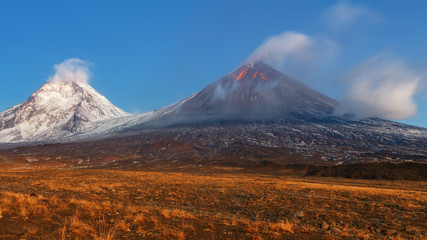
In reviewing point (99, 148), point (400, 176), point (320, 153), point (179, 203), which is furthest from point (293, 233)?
point (99, 148)

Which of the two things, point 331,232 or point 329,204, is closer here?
point 331,232

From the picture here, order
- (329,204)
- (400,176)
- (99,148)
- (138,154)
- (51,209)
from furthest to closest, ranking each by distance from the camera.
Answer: (99,148)
(138,154)
(400,176)
(329,204)
(51,209)

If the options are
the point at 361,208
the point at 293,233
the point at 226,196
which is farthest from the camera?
the point at 226,196

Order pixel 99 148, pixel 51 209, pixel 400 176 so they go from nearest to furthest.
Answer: pixel 51 209, pixel 400 176, pixel 99 148

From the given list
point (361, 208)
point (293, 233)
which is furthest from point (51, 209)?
point (361, 208)

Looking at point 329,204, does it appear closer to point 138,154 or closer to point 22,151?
point 138,154

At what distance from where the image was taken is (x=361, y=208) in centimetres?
1573

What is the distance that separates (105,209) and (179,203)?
4.88 meters

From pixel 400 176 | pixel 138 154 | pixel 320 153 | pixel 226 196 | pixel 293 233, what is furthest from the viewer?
pixel 138 154

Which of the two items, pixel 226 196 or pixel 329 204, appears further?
pixel 226 196

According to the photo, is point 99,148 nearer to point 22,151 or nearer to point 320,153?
point 22,151

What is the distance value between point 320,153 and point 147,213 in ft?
356

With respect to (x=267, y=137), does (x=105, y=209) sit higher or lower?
lower

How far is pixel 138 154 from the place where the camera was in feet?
397
